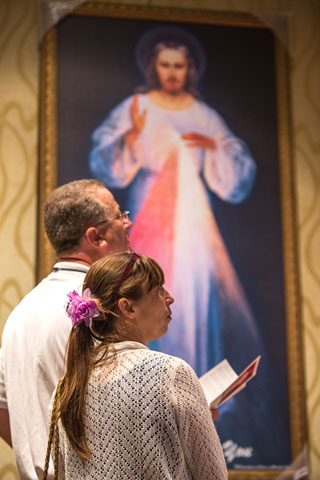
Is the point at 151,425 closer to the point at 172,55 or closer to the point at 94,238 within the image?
the point at 94,238

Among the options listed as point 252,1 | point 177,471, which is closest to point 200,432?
point 177,471

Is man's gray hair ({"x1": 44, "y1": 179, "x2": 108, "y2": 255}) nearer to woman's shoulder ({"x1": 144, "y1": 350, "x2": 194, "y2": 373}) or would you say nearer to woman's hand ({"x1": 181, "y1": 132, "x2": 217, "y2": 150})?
woman's shoulder ({"x1": 144, "y1": 350, "x2": 194, "y2": 373})

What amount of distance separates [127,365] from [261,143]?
2429 mm

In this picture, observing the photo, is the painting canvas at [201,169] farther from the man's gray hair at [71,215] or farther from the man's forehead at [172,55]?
the man's gray hair at [71,215]

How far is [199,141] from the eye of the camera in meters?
3.55

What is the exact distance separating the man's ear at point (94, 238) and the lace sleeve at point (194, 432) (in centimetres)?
85

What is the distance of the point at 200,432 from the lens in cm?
136

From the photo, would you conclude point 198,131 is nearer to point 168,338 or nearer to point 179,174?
point 179,174

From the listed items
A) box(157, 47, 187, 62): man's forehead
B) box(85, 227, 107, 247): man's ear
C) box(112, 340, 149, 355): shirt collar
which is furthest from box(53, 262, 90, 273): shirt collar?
box(157, 47, 187, 62): man's forehead

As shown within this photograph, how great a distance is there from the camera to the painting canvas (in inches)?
132

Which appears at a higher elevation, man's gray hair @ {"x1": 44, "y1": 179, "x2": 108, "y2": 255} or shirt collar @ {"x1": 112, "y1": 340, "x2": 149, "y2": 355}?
man's gray hair @ {"x1": 44, "y1": 179, "x2": 108, "y2": 255}

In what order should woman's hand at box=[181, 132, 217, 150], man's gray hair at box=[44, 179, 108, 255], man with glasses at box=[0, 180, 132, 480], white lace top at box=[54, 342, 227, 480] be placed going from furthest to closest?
woman's hand at box=[181, 132, 217, 150]
man's gray hair at box=[44, 179, 108, 255]
man with glasses at box=[0, 180, 132, 480]
white lace top at box=[54, 342, 227, 480]

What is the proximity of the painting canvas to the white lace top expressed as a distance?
1.95m

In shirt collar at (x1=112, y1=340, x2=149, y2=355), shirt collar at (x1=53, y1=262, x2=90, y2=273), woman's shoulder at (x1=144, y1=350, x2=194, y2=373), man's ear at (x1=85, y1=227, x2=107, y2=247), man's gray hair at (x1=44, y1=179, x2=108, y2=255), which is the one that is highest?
man's gray hair at (x1=44, y1=179, x2=108, y2=255)
